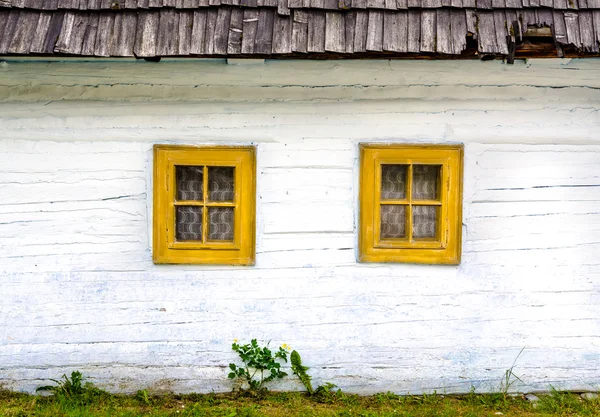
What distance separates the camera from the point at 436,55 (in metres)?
4.18

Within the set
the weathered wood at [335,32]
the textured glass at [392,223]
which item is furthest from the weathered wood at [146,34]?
the textured glass at [392,223]

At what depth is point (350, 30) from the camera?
4266 millimetres

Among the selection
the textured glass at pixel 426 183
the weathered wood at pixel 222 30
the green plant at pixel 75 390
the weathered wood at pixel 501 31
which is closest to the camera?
the weathered wood at pixel 501 31

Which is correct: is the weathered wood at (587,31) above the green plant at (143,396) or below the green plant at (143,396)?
above

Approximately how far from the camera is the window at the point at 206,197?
15.6 ft

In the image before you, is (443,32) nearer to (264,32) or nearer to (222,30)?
(264,32)

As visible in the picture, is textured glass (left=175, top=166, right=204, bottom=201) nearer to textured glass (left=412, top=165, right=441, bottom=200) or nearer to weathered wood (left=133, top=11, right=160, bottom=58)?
weathered wood (left=133, top=11, right=160, bottom=58)

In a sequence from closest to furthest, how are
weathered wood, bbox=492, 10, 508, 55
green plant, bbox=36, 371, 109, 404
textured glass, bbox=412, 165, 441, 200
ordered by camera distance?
weathered wood, bbox=492, 10, 508, 55, green plant, bbox=36, 371, 109, 404, textured glass, bbox=412, 165, 441, 200

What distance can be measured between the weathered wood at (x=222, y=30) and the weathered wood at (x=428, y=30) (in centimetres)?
129

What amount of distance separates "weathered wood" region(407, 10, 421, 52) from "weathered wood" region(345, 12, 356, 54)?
37cm

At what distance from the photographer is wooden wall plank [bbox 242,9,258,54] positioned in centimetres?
421

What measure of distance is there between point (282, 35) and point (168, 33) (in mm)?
770

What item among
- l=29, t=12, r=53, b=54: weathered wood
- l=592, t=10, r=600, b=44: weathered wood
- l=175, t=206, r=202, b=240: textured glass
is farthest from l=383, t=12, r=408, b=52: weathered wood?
l=29, t=12, r=53, b=54: weathered wood

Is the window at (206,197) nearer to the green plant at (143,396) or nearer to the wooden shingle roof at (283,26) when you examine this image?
the wooden shingle roof at (283,26)
